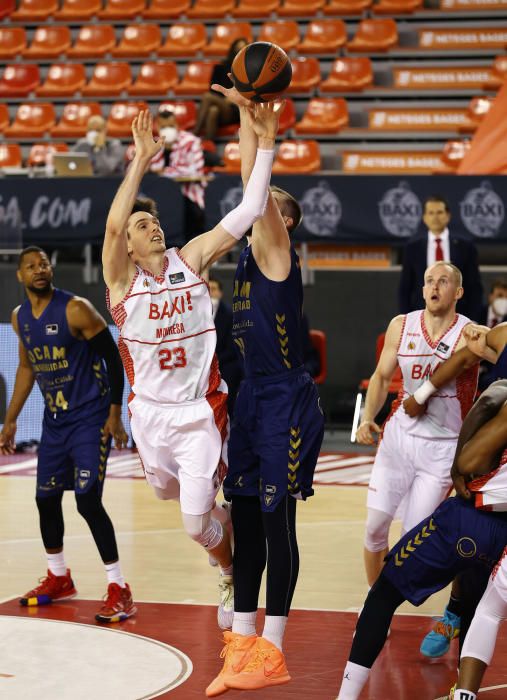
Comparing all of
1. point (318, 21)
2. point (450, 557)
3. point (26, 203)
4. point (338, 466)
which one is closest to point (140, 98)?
point (318, 21)

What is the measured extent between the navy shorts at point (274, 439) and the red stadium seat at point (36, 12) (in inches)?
607

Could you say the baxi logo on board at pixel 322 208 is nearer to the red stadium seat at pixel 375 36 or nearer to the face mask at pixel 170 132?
the face mask at pixel 170 132

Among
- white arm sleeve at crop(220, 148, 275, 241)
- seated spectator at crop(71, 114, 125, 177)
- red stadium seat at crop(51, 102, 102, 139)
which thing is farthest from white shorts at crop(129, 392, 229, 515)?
red stadium seat at crop(51, 102, 102, 139)

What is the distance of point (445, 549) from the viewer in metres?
4.51

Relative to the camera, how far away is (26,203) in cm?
1266

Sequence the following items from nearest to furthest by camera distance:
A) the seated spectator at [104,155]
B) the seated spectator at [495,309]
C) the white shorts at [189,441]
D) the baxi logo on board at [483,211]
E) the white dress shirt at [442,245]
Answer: the white shorts at [189,441] → the white dress shirt at [442,245] → the seated spectator at [495,309] → the baxi logo on board at [483,211] → the seated spectator at [104,155]

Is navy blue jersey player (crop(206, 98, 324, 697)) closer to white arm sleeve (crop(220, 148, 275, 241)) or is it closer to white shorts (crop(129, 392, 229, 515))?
white arm sleeve (crop(220, 148, 275, 241))

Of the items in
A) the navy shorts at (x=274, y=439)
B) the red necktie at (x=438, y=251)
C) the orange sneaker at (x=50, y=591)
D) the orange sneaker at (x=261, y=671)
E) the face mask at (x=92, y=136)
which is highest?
the face mask at (x=92, y=136)

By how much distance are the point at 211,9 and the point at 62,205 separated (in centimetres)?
667

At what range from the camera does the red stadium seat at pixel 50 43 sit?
18656mm

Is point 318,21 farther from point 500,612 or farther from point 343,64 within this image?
point 500,612

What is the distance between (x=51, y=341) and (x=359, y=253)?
22.1 feet

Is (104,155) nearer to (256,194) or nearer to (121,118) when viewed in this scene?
(121,118)

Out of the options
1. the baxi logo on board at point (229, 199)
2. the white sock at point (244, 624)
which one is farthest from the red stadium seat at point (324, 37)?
the white sock at point (244, 624)
